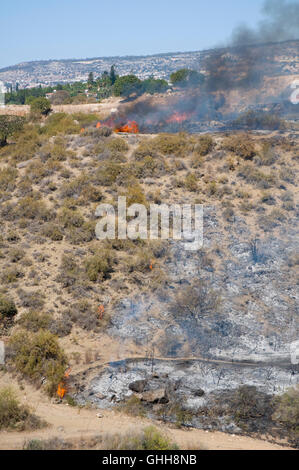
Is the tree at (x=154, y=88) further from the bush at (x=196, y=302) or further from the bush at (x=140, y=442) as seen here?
the bush at (x=140, y=442)

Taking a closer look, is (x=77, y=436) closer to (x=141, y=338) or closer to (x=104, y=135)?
(x=141, y=338)

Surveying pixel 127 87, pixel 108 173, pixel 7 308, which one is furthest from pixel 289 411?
pixel 127 87

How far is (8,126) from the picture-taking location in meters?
27.1

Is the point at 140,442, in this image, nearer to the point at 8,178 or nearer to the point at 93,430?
the point at 93,430

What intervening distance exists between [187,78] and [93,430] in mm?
35924

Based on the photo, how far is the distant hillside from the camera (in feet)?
94.8

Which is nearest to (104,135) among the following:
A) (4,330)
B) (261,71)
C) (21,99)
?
(261,71)

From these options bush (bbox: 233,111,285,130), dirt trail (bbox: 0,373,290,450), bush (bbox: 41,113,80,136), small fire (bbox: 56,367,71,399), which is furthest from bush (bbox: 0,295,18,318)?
bush (bbox: 233,111,285,130)

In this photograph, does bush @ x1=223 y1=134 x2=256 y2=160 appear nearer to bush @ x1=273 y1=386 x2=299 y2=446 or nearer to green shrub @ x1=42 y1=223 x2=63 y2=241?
green shrub @ x1=42 y1=223 x2=63 y2=241

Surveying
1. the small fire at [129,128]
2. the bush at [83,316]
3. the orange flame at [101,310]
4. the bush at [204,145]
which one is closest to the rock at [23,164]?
the small fire at [129,128]

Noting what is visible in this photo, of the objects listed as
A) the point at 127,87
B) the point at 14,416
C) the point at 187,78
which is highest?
the point at 187,78

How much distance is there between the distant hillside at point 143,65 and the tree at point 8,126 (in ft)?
50.1

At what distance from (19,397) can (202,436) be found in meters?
4.58

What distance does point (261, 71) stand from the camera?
28500mm
